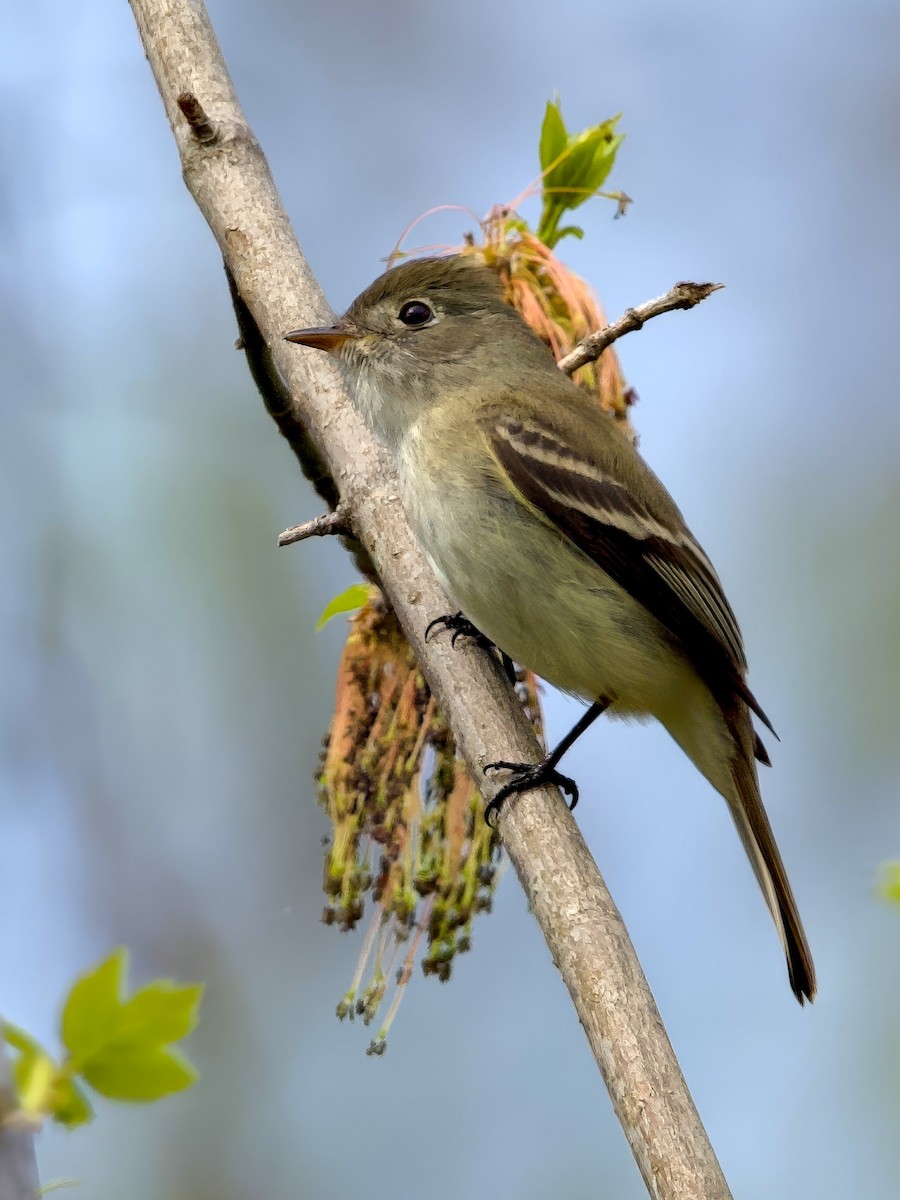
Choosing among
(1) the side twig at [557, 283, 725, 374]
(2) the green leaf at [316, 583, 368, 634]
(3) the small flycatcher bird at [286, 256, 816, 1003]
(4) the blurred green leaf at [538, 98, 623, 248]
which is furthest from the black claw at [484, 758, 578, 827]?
(4) the blurred green leaf at [538, 98, 623, 248]

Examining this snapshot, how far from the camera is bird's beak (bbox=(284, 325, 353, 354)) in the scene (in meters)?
3.24

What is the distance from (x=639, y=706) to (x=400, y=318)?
1.39 metres

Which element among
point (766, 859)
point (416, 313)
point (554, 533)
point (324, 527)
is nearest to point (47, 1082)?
point (324, 527)

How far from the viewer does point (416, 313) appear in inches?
160

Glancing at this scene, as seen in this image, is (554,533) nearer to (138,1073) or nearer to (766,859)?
(766,859)

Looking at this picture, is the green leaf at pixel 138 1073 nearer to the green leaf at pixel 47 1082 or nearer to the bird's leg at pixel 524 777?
the green leaf at pixel 47 1082

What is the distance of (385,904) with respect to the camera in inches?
120

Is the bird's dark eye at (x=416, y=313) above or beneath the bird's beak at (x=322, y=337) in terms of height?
above

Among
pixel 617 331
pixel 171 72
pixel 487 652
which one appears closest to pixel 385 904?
pixel 487 652

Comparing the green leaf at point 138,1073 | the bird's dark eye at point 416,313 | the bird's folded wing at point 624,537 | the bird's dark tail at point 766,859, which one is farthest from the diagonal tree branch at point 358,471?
the green leaf at point 138,1073

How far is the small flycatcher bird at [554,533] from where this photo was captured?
3.41 m

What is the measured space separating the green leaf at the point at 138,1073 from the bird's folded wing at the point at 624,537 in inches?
101

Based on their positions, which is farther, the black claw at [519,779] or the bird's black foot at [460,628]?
the bird's black foot at [460,628]

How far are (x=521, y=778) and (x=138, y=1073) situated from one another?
1.84 metres
